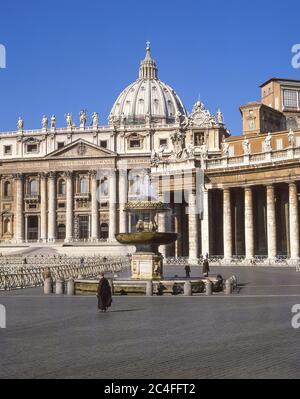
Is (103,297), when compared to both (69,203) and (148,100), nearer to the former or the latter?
(69,203)

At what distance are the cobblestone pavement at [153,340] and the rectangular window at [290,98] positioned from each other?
191 ft

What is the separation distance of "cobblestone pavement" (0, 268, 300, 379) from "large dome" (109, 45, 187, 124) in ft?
393

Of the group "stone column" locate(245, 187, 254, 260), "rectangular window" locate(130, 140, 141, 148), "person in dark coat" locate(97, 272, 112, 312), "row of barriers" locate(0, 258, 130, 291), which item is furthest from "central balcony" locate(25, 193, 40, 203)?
"person in dark coat" locate(97, 272, 112, 312)

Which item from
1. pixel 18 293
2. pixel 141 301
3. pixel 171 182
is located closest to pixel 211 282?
pixel 141 301

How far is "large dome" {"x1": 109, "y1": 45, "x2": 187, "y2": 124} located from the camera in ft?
465

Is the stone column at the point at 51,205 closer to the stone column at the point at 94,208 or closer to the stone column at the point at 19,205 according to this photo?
the stone column at the point at 19,205

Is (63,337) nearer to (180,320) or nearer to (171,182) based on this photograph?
(180,320)

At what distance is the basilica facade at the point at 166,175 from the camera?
53688mm

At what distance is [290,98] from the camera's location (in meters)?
78.0

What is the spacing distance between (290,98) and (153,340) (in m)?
68.0

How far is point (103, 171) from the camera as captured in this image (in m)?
100

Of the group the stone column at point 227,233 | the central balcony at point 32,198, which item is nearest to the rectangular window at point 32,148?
the central balcony at point 32,198

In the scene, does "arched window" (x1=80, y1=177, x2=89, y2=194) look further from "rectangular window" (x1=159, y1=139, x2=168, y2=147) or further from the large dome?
the large dome

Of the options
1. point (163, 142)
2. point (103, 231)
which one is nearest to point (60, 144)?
point (103, 231)
